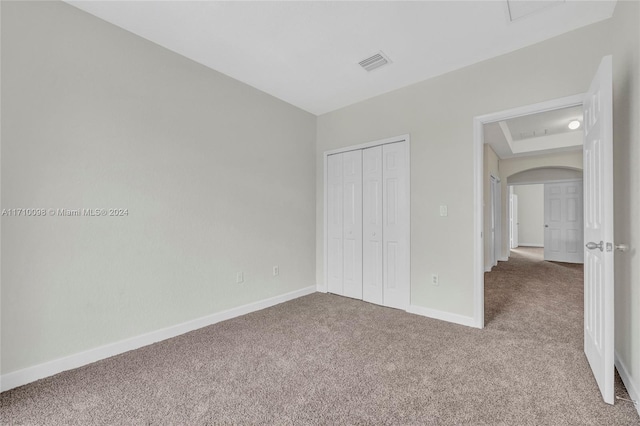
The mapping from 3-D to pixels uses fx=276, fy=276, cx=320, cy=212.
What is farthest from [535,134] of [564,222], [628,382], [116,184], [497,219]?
[116,184]

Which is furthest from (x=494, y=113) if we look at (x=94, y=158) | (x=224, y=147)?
(x=94, y=158)

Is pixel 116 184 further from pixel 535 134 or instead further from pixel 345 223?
pixel 535 134

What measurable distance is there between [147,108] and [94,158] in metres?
0.62

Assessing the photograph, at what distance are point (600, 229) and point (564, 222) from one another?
690 cm

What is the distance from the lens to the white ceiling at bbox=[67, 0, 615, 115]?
2.06m

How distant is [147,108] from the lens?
95.3 inches

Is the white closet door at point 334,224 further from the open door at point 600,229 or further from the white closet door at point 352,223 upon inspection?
the open door at point 600,229

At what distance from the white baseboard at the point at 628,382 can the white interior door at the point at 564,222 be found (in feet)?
20.6

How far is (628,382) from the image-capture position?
66.2 inches

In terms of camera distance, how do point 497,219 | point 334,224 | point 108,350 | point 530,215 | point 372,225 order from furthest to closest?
1. point 530,215
2. point 497,219
3. point 334,224
4. point 372,225
5. point 108,350

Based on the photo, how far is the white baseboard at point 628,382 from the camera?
1.52 m

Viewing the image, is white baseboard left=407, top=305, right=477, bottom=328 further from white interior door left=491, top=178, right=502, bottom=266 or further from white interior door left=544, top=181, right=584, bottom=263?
white interior door left=544, top=181, right=584, bottom=263

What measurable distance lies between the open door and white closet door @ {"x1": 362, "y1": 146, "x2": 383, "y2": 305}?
189 cm

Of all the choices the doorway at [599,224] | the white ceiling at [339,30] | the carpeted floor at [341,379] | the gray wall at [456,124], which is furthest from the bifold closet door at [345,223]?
the doorway at [599,224]
